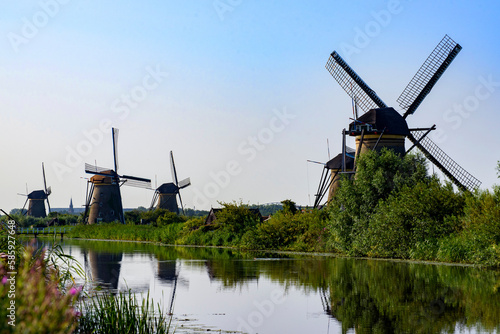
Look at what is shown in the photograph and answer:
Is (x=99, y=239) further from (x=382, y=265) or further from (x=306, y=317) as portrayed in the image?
(x=306, y=317)

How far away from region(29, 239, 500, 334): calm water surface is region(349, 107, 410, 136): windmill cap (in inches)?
430

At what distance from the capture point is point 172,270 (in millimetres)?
31203

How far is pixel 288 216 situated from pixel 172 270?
15463 mm

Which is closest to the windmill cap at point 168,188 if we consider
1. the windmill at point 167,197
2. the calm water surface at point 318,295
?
the windmill at point 167,197

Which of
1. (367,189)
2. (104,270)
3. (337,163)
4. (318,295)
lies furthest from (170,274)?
(337,163)

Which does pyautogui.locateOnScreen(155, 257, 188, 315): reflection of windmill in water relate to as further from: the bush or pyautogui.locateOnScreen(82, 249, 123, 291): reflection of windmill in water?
the bush

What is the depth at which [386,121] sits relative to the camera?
139 feet

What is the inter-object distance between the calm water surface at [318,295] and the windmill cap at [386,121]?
1092 cm

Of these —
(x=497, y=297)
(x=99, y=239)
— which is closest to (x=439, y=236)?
(x=497, y=297)

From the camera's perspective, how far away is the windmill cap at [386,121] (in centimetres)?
4219

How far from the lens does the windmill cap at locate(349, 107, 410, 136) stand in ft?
138

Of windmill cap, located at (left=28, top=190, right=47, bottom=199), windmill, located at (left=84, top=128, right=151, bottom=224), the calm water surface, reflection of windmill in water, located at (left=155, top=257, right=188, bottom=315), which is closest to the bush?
the calm water surface

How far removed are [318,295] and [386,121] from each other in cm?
2300

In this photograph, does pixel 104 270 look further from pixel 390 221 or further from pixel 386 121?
pixel 386 121
